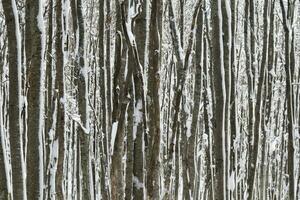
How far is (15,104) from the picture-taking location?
372cm

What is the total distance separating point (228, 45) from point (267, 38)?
5203mm

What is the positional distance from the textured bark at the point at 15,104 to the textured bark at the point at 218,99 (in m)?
2.45

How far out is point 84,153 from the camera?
712cm

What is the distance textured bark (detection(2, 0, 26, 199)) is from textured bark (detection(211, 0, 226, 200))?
245 cm

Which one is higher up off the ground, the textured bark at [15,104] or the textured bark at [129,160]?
the textured bark at [15,104]

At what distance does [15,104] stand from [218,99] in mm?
2549

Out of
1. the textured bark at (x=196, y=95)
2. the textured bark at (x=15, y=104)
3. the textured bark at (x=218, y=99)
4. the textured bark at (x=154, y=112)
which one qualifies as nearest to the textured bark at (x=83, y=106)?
the textured bark at (x=196, y=95)

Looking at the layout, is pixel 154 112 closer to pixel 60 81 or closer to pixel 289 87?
pixel 60 81

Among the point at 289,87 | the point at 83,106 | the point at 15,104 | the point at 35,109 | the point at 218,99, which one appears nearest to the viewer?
the point at 15,104

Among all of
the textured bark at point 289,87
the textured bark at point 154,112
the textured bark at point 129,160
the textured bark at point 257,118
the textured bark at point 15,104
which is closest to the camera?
the textured bark at point 15,104

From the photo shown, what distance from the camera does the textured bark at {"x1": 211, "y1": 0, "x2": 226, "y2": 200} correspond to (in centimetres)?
569

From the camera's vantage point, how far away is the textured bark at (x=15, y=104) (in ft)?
12.2

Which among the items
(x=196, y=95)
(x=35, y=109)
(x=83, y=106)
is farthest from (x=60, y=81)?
(x=35, y=109)

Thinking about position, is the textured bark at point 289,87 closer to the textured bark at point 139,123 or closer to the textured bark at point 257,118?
the textured bark at point 257,118
